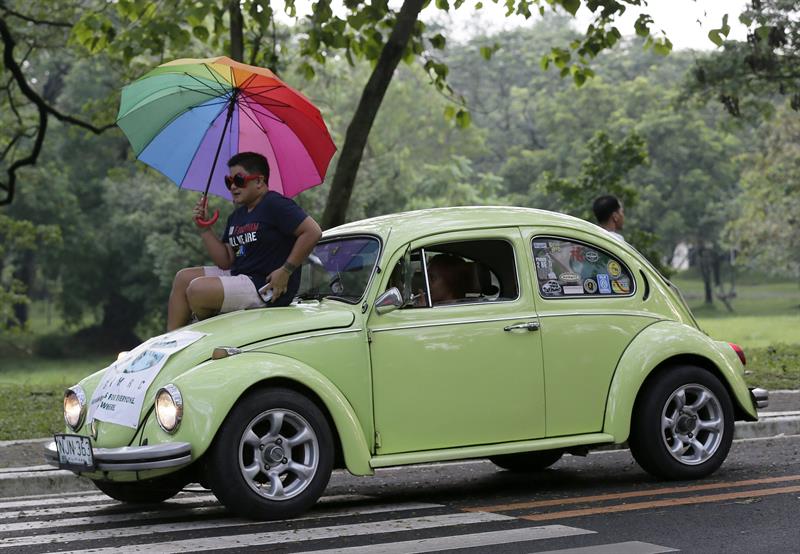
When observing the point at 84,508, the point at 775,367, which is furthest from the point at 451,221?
the point at 775,367

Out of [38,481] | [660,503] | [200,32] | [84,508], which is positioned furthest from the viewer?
[200,32]

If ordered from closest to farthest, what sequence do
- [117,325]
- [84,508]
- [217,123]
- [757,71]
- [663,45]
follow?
[84,508], [217,123], [663,45], [757,71], [117,325]

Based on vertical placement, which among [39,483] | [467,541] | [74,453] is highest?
[74,453]

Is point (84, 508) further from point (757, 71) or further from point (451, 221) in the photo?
point (757, 71)

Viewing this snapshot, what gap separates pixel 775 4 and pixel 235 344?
1981 cm

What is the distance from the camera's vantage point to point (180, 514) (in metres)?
7.76

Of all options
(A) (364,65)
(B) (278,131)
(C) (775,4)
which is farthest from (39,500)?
(A) (364,65)

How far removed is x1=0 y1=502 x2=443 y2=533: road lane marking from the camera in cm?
748

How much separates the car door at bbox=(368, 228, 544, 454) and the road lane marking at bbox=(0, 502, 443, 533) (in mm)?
402

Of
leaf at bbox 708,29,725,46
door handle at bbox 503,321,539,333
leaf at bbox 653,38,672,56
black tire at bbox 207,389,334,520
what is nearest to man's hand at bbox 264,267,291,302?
black tire at bbox 207,389,334,520

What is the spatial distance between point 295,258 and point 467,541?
2290 millimetres

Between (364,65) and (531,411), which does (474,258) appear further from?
(364,65)

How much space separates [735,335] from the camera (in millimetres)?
58719

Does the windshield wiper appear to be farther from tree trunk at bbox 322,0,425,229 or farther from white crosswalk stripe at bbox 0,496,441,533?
tree trunk at bbox 322,0,425,229
